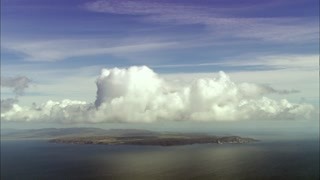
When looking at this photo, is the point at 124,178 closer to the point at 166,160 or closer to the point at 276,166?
the point at 166,160

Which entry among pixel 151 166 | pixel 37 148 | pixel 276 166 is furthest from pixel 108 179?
pixel 37 148

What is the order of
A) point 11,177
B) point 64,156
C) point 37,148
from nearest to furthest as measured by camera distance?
point 11,177 < point 64,156 < point 37,148

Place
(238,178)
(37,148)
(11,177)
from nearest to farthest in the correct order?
(238,178)
(11,177)
(37,148)

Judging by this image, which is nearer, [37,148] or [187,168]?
[187,168]

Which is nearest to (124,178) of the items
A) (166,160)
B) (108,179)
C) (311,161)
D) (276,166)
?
(108,179)

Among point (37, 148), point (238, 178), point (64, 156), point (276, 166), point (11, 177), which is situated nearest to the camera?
point (238, 178)

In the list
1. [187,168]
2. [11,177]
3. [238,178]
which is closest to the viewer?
[238,178]

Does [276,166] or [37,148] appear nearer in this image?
[276,166]

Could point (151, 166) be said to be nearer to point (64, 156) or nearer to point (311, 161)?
point (64, 156)
